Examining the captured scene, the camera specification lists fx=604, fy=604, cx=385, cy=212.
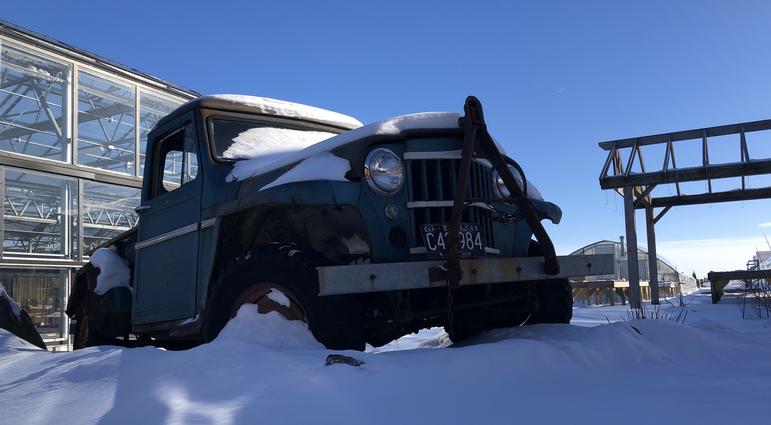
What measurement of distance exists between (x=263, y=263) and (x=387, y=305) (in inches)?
28.1

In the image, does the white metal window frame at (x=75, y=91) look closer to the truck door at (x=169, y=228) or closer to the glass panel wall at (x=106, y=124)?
the glass panel wall at (x=106, y=124)

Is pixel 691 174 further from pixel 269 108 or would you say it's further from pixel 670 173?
pixel 269 108

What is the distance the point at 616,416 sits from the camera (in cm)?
213

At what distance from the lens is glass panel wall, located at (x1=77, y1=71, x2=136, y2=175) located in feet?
38.1

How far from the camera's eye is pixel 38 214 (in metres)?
10.7

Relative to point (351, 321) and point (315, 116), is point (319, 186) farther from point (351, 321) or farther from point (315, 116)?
point (315, 116)

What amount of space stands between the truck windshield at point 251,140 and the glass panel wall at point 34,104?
7.89 meters

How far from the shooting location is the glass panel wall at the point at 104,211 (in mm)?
11664

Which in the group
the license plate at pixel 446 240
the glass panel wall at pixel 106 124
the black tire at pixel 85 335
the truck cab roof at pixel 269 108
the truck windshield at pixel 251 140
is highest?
the glass panel wall at pixel 106 124

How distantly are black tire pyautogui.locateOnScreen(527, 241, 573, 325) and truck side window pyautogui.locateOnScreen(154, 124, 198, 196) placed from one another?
8.06 feet

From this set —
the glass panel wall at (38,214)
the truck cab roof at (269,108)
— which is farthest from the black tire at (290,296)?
the glass panel wall at (38,214)

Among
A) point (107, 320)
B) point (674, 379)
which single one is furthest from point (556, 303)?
point (107, 320)

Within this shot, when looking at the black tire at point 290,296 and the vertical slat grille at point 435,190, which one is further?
the vertical slat grille at point 435,190

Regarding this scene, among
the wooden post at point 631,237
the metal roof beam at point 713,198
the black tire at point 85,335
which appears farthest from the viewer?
the metal roof beam at point 713,198
